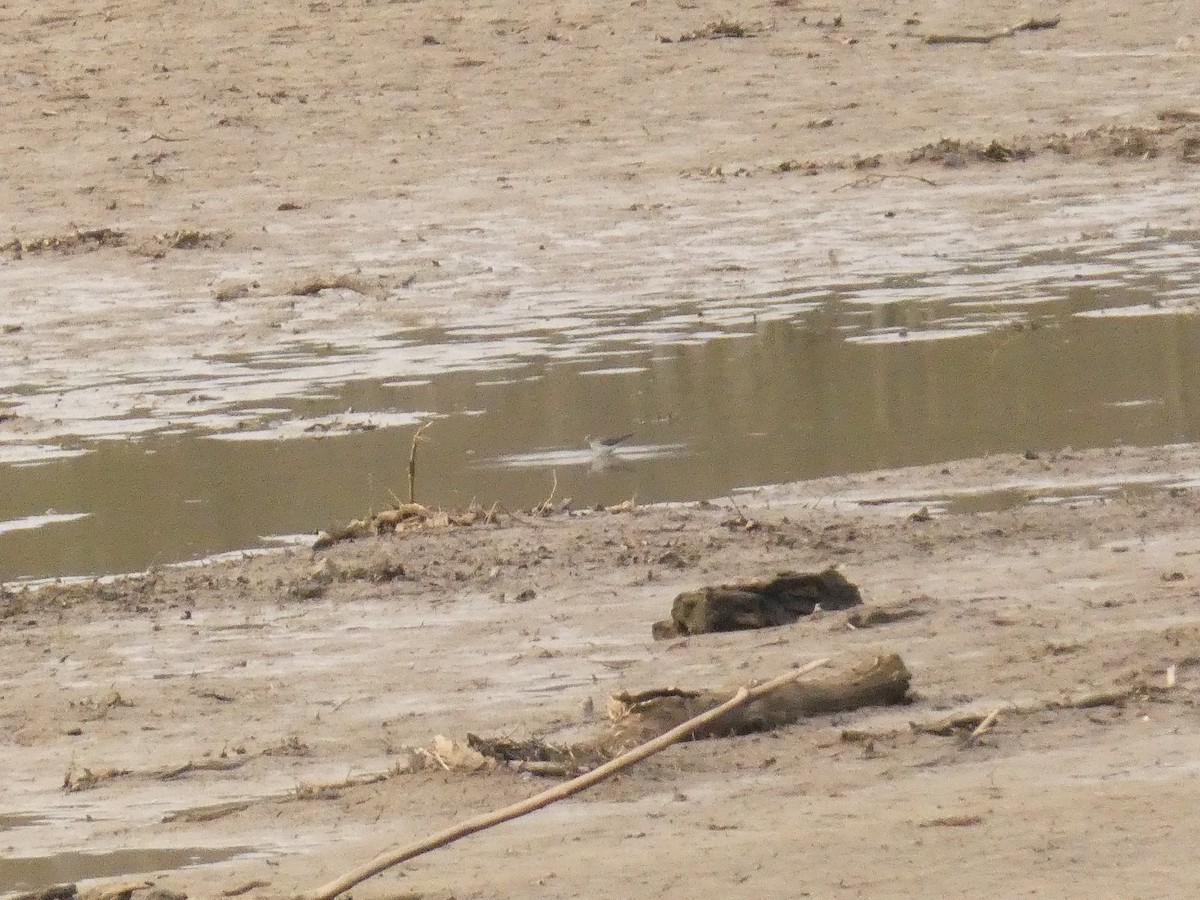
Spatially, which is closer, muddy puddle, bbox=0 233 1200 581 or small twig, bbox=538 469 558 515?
small twig, bbox=538 469 558 515

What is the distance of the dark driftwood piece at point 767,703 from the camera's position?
5.73 m

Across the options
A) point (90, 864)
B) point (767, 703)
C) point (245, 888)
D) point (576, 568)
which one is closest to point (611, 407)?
point (576, 568)

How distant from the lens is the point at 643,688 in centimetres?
642

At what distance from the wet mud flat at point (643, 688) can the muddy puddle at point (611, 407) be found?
0.78 metres

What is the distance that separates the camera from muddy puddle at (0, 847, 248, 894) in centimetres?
526

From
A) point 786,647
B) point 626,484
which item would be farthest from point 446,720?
point 626,484

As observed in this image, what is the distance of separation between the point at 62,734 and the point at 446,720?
1.00 m

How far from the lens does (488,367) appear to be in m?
12.1

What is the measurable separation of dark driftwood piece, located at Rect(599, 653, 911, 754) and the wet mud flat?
0.17 ft

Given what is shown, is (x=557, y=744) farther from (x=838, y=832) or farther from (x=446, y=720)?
(x=838, y=832)

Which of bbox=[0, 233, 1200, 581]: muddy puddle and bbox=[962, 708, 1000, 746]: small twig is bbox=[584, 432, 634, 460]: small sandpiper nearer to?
bbox=[0, 233, 1200, 581]: muddy puddle

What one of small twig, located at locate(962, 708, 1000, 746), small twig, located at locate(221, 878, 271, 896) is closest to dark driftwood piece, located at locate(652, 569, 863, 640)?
small twig, located at locate(962, 708, 1000, 746)

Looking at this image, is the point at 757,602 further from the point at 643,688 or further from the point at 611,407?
the point at 611,407

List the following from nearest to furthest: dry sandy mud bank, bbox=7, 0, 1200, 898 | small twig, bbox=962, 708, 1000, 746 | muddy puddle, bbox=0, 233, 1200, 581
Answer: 1. dry sandy mud bank, bbox=7, 0, 1200, 898
2. small twig, bbox=962, 708, 1000, 746
3. muddy puddle, bbox=0, 233, 1200, 581
